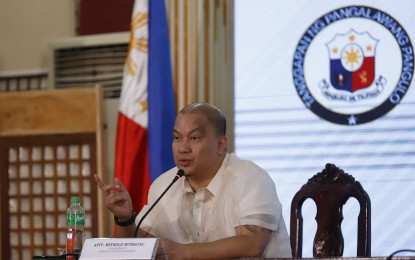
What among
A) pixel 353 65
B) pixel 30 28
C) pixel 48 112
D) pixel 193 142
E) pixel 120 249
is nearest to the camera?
pixel 120 249

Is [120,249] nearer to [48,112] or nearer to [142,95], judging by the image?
[142,95]

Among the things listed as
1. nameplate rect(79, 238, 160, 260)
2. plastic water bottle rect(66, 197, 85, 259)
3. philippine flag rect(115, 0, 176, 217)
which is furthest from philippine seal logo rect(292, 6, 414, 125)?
nameplate rect(79, 238, 160, 260)

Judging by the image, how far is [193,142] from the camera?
258 cm

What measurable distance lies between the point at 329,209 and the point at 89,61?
2.39m

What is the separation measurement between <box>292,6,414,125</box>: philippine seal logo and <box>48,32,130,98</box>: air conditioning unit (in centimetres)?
117

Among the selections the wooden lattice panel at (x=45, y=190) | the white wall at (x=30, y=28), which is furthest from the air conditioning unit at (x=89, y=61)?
the wooden lattice panel at (x=45, y=190)

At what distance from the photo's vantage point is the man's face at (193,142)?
257 centimetres

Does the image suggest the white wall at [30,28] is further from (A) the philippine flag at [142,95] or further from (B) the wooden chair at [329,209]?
(B) the wooden chair at [329,209]

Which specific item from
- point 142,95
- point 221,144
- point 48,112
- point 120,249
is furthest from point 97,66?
point 120,249

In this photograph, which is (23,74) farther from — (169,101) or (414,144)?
(414,144)

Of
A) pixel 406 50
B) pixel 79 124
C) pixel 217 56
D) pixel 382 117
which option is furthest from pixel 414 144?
pixel 79 124

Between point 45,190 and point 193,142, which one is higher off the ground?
point 193,142

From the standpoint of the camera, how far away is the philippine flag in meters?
4.05

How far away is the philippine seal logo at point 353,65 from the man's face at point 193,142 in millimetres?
1416
